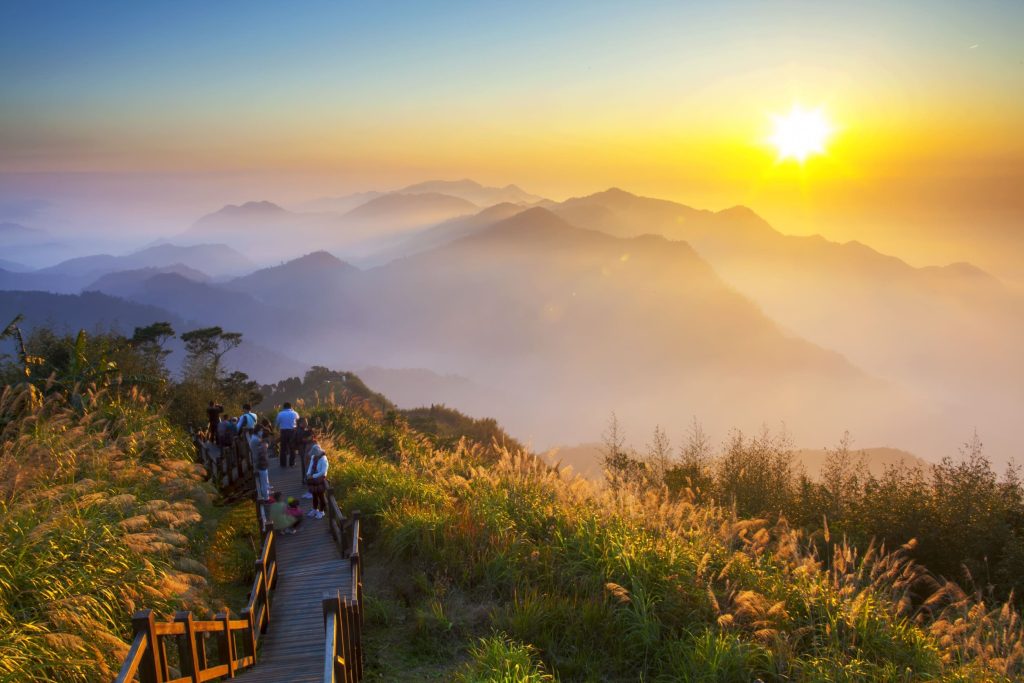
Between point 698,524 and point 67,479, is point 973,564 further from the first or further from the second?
point 67,479

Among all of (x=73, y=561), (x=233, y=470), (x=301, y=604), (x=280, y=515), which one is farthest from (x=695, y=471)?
(x=73, y=561)

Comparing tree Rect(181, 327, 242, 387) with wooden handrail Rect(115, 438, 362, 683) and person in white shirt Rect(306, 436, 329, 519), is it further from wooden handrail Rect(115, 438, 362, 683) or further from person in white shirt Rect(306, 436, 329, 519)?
wooden handrail Rect(115, 438, 362, 683)

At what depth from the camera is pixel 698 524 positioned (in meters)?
11.3

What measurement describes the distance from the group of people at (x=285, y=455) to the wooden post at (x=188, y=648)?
6.22 meters

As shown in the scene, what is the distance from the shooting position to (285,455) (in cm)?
1673

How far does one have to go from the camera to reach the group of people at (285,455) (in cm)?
1297

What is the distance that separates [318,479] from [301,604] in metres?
3.58

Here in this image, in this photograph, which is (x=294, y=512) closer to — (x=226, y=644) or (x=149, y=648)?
(x=226, y=644)

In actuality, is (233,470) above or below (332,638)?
above

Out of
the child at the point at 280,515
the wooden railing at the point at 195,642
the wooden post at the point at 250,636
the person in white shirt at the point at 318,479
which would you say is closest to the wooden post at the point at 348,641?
the wooden railing at the point at 195,642

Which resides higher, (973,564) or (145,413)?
(145,413)

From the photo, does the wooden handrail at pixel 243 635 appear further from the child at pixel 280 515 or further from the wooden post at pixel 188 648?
the child at pixel 280 515

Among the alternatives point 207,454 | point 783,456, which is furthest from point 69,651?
point 783,456

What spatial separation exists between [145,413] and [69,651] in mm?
11068
